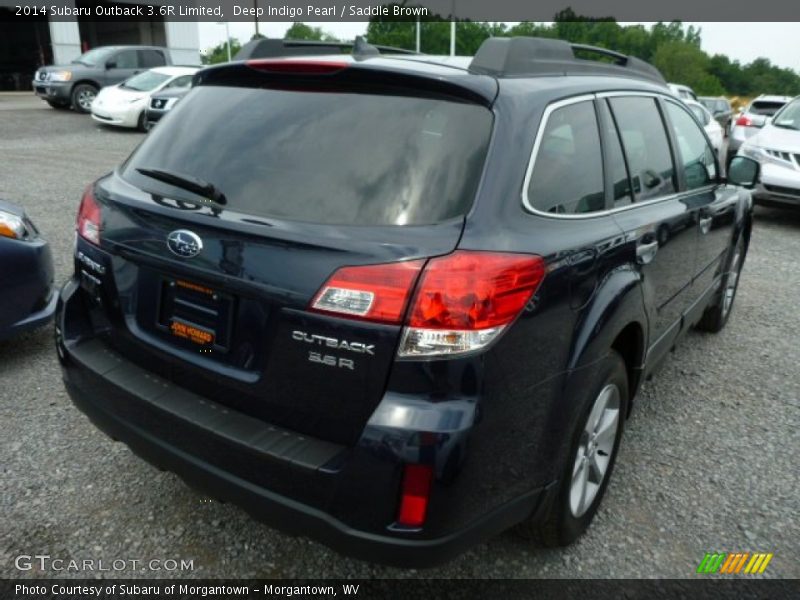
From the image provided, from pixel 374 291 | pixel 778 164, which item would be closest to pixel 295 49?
pixel 374 291

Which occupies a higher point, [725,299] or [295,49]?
[295,49]

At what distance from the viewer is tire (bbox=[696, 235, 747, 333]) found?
4.48 m

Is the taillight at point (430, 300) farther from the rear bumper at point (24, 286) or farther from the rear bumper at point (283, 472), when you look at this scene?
the rear bumper at point (24, 286)

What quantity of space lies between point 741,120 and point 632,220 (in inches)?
446

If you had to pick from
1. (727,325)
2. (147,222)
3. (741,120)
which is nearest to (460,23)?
(741,120)

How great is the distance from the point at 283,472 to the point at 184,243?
29.0 inches

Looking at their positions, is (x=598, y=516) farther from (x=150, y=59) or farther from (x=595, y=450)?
(x=150, y=59)

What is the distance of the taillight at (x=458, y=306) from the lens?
5.78 feet

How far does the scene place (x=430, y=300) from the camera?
177 centimetres

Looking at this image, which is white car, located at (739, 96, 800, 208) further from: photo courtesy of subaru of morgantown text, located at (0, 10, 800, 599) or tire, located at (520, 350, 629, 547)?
tire, located at (520, 350, 629, 547)

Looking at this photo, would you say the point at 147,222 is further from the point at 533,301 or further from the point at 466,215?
the point at 533,301

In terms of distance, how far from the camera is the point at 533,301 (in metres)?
1.92

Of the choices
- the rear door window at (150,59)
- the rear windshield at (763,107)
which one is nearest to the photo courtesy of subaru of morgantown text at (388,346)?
the rear windshield at (763,107)

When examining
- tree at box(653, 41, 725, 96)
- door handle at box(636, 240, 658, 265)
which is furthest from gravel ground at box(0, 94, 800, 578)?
tree at box(653, 41, 725, 96)
